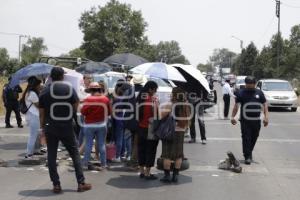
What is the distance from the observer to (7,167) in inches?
396

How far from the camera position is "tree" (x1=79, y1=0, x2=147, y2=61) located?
8075 cm

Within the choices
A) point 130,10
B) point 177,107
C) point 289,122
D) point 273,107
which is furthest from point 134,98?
point 130,10

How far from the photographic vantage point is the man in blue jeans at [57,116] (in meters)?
7.98

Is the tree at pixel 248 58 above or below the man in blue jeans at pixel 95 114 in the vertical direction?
above

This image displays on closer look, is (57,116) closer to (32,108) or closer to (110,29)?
(32,108)

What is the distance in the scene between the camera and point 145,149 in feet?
30.1

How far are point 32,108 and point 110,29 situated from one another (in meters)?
72.7

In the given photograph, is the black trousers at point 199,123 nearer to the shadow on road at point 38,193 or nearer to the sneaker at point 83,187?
the sneaker at point 83,187

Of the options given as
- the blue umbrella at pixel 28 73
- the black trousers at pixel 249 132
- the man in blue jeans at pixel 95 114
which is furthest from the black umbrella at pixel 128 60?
the man in blue jeans at pixel 95 114

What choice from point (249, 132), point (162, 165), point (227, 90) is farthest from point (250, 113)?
point (227, 90)

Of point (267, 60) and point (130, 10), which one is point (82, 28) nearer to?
point (130, 10)

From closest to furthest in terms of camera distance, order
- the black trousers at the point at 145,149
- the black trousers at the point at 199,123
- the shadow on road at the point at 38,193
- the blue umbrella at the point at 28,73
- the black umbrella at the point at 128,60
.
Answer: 1. the shadow on road at the point at 38,193
2. the black trousers at the point at 145,149
3. the blue umbrella at the point at 28,73
4. the black trousers at the point at 199,123
5. the black umbrella at the point at 128,60

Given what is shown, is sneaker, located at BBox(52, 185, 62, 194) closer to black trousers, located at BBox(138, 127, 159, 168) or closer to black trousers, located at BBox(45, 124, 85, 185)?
black trousers, located at BBox(45, 124, 85, 185)

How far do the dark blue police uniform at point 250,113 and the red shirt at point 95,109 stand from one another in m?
2.94
